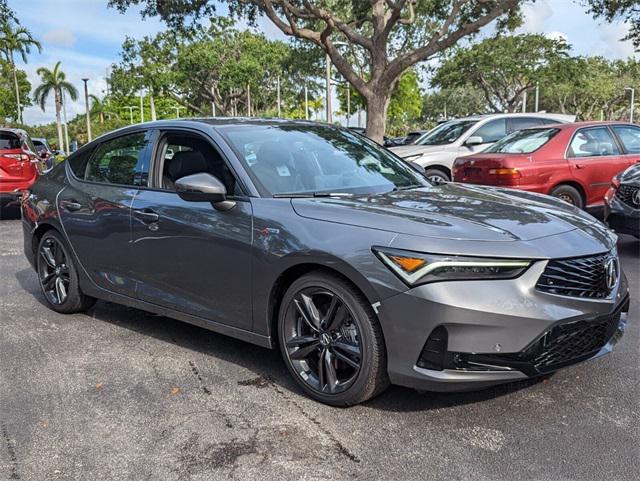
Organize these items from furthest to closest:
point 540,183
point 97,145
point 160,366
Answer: point 540,183
point 97,145
point 160,366

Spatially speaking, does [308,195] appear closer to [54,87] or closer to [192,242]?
[192,242]

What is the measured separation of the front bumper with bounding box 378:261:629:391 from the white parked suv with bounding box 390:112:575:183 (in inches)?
340

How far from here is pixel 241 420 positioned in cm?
321

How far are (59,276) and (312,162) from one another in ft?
8.42

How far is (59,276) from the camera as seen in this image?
520 centimetres

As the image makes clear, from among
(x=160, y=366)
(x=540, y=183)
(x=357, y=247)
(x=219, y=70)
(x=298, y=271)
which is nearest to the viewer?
(x=357, y=247)

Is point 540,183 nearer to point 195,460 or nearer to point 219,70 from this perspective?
point 195,460

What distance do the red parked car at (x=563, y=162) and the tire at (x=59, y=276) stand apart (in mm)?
5651

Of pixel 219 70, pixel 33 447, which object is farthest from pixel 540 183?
pixel 219 70

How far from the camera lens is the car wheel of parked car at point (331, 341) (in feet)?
10.1

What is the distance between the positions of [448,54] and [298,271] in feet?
116

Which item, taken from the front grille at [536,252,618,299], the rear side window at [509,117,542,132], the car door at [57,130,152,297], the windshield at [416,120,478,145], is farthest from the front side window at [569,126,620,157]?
the car door at [57,130,152,297]

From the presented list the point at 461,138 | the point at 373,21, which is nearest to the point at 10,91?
the point at 373,21

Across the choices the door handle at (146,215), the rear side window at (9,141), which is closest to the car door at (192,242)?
the door handle at (146,215)
